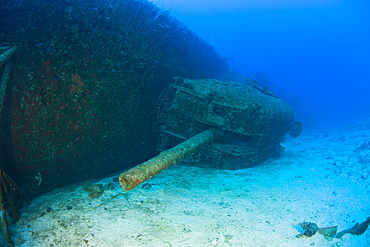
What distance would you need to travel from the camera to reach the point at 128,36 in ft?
13.0

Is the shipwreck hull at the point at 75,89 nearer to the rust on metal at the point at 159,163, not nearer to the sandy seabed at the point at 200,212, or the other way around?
the sandy seabed at the point at 200,212

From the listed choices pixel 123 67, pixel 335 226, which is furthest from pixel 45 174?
pixel 335 226

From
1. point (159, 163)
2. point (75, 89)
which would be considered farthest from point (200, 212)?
point (75, 89)

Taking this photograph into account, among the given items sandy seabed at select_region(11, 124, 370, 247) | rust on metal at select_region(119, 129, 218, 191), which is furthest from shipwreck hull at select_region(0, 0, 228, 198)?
rust on metal at select_region(119, 129, 218, 191)

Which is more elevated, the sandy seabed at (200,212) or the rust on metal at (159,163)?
the rust on metal at (159,163)

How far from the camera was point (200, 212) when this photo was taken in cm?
277

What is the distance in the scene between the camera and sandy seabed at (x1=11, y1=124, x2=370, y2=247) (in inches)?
87.0

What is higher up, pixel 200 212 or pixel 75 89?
pixel 75 89

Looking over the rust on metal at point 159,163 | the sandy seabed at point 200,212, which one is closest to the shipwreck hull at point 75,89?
the sandy seabed at point 200,212

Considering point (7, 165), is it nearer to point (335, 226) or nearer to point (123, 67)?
point (123, 67)

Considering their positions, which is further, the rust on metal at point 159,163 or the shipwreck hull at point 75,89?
the shipwreck hull at point 75,89

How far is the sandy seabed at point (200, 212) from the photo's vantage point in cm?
221

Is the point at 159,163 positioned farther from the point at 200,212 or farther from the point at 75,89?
the point at 75,89

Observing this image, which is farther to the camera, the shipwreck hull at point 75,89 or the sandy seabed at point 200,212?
the shipwreck hull at point 75,89
